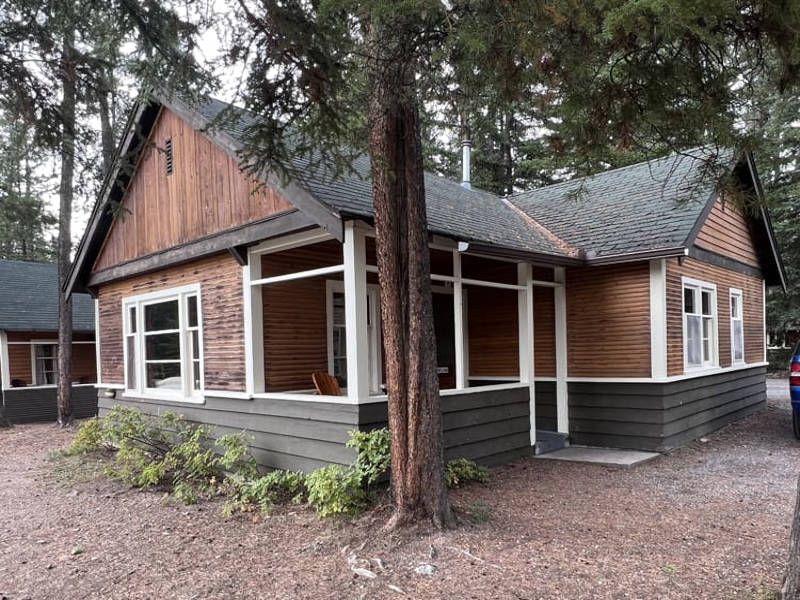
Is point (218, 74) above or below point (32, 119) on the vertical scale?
above

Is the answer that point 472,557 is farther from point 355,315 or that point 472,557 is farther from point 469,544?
point 355,315

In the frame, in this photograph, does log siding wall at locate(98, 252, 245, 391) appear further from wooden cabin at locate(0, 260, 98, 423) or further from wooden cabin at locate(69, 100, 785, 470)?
wooden cabin at locate(0, 260, 98, 423)

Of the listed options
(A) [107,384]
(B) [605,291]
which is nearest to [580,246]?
(B) [605,291]

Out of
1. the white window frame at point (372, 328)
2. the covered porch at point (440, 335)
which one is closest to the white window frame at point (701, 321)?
the covered porch at point (440, 335)

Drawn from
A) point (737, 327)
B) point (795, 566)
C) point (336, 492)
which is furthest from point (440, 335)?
point (795, 566)

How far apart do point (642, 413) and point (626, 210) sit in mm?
3416

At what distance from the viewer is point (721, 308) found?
1009 cm

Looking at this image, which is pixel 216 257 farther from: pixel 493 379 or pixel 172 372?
pixel 493 379

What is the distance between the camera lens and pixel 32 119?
4.48 m

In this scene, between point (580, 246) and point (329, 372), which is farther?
point (580, 246)

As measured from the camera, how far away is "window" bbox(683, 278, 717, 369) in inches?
→ 344

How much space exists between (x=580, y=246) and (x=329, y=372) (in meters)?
4.11

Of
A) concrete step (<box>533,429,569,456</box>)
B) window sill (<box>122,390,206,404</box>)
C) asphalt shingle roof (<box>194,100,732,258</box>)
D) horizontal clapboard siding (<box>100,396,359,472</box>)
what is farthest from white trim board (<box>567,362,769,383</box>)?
window sill (<box>122,390,206,404</box>)

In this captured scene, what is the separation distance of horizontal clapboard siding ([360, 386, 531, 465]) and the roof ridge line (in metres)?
2.32
